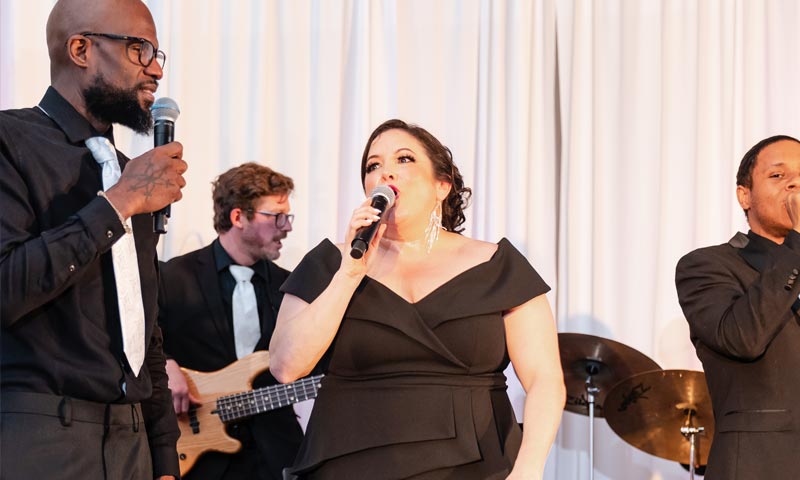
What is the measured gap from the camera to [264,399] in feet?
13.7

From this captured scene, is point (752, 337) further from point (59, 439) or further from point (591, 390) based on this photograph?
point (59, 439)

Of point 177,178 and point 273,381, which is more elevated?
point 177,178

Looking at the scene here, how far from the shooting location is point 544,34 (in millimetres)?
5379

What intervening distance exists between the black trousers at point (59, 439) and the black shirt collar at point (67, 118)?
0.64m

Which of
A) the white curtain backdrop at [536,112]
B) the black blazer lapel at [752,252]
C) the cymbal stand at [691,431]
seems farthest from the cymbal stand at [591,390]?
the black blazer lapel at [752,252]

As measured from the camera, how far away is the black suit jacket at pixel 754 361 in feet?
10.3

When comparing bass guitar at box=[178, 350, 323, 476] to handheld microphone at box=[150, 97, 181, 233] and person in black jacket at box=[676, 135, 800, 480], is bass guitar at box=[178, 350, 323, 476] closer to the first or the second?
person in black jacket at box=[676, 135, 800, 480]

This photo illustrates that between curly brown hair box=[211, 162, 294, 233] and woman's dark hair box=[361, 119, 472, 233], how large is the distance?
1.56 meters

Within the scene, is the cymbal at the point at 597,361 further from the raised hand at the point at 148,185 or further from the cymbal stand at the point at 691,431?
the raised hand at the point at 148,185

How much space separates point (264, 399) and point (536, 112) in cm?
214

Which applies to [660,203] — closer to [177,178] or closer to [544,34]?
[544,34]

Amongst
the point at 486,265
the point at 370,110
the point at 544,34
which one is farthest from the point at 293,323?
the point at 544,34

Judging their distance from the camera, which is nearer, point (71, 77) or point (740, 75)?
point (71, 77)

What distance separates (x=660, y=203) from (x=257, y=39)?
7.54 feet
